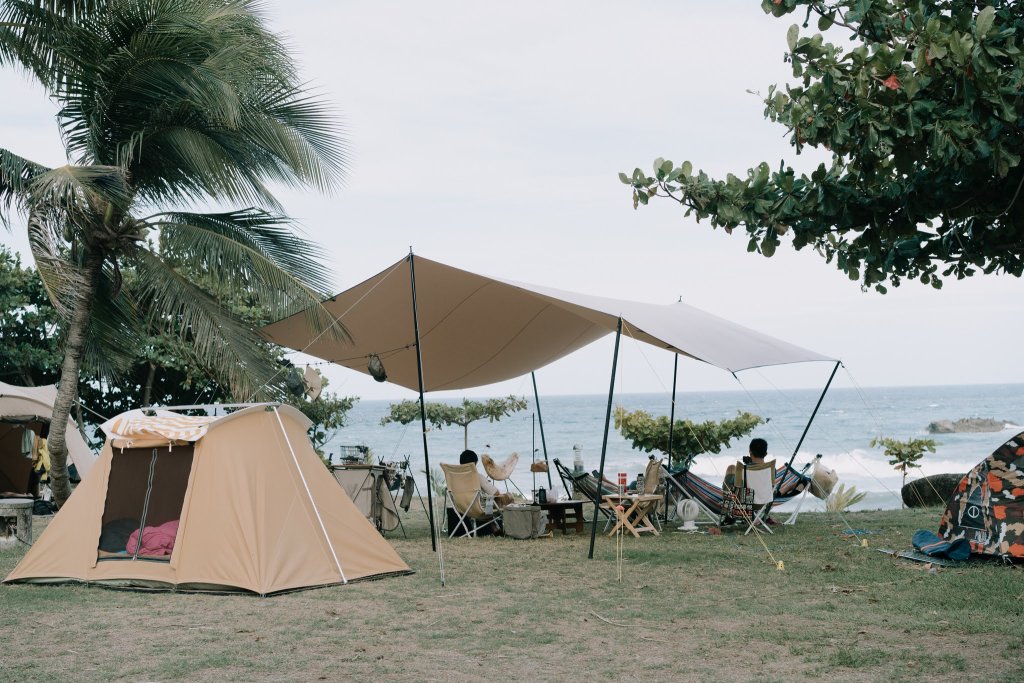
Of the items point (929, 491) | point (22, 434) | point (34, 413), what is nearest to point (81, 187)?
point (34, 413)

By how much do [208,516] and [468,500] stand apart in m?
2.96

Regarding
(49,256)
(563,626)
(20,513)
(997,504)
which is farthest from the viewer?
(20,513)

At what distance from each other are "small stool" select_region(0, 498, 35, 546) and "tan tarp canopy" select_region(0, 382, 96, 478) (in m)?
3.30

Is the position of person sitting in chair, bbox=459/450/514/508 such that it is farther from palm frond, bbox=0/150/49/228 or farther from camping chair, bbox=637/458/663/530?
palm frond, bbox=0/150/49/228

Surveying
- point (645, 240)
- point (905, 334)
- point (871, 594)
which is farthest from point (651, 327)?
point (905, 334)

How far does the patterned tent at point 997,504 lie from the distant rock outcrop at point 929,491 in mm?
4611

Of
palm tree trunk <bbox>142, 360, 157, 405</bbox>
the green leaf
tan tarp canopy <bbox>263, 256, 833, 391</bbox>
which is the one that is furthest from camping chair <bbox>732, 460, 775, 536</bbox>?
palm tree trunk <bbox>142, 360, 157, 405</bbox>

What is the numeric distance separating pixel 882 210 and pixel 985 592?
9.20ft

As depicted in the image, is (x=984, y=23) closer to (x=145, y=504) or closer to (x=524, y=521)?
(x=145, y=504)

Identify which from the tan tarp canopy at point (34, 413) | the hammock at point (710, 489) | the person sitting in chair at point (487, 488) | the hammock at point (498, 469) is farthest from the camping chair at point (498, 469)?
the tan tarp canopy at point (34, 413)

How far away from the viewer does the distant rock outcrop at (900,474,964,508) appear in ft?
35.5

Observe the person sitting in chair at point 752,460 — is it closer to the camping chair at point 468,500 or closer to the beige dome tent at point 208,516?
the camping chair at point 468,500

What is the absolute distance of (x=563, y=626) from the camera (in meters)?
4.84

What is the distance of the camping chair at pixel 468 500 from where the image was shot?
8289 mm
